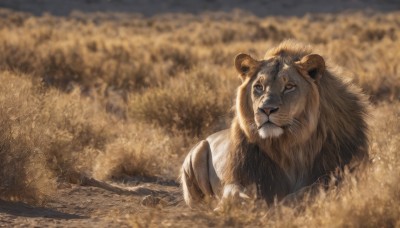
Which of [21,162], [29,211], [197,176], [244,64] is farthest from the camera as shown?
[197,176]

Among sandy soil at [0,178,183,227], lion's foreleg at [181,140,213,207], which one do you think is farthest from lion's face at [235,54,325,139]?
lion's foreleg at [181,140,213,207]

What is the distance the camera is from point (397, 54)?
20.9m

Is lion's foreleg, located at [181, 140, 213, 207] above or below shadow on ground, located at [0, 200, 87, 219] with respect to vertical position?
above

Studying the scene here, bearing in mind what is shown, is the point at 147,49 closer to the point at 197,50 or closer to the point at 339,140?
the point at 197,50

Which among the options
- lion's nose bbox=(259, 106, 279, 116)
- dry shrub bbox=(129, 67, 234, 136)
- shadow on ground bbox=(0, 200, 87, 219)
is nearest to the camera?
lion's nose bbox=(259, 106, 279, 116)

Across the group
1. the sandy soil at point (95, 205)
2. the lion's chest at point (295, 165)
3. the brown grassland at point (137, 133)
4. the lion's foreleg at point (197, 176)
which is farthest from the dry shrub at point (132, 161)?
the lion's chest at point (295, 165)

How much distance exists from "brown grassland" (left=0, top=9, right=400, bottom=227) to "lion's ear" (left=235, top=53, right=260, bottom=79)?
1143 millimetres

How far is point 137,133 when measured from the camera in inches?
468

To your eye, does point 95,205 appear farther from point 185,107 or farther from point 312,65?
point 185,107

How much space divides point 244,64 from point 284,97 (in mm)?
651

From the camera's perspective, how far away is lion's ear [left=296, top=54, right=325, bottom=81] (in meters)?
6.64

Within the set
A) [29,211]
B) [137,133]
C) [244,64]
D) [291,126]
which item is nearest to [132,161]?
[137,133]

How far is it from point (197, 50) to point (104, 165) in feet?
49.5

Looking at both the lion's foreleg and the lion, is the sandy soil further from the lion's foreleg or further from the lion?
the lion
